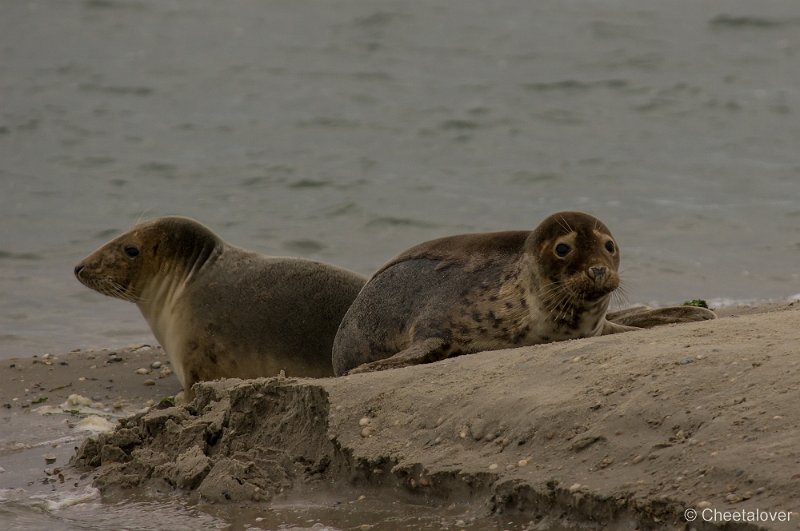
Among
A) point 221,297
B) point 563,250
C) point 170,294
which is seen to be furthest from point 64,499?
point 170,294

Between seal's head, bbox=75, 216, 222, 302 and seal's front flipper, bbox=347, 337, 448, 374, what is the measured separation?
2159 mm

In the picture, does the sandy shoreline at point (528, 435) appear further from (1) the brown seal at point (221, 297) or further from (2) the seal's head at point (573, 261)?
(1) the brown seal at point (221, 297)

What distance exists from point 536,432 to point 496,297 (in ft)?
4.71

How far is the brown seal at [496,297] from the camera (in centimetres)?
548

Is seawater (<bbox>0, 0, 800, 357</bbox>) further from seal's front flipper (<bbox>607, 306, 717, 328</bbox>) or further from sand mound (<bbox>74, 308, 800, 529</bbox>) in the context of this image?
sand mound (<bbox>74, 308, 800, 529</bbox>)

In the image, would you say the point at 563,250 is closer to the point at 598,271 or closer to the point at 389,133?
the point at 598,271

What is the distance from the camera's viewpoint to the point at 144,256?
7.49 meters

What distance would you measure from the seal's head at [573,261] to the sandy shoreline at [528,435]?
375 mm

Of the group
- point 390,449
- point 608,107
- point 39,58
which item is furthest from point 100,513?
point 39,58

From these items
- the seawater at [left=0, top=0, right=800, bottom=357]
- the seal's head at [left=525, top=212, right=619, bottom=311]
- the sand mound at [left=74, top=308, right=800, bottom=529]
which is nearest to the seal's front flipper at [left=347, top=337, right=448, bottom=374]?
the sand mound at [left=74, top=308, right=800, bottom=529]

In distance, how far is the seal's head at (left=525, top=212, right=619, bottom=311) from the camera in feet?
17.8

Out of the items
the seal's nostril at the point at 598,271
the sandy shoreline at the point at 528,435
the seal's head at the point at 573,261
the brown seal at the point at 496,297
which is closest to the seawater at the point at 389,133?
the brown seal at the point at 496,297

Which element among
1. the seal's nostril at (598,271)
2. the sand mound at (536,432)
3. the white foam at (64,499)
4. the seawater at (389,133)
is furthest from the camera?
the seawater at (389,133)

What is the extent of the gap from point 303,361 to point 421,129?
35.4 feet
